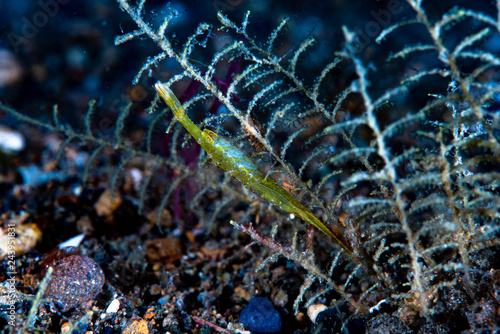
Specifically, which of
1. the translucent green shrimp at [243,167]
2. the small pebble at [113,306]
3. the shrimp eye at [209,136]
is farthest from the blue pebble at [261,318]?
the shrimp eye at [209,136]

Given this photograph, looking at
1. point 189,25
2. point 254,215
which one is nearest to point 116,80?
point 189,25

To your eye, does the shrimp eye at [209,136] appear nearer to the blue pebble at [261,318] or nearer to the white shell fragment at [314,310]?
the blue pebble at [261,318]

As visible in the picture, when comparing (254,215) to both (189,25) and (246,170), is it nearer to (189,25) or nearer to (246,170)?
(246,170)

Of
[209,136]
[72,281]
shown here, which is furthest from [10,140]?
[209,136]

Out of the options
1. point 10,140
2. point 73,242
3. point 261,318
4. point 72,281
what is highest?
point 10,140

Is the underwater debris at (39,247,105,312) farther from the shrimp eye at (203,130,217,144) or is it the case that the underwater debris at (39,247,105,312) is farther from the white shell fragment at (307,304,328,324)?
the white shell fragment at (307,304,328,324)

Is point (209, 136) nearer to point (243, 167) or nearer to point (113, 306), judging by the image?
point (243, 167)

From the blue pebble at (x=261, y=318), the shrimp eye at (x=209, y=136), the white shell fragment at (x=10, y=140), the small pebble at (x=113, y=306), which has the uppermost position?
the white shell fragment at (x=10, y=140)

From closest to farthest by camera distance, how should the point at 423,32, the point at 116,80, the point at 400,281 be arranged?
the point at 400,281 < the point at 423,32 < the point at 116,80
